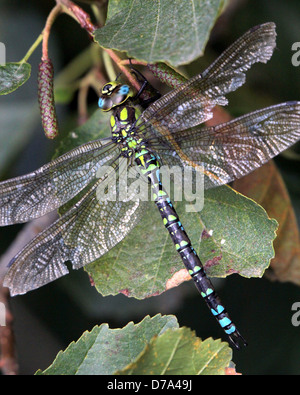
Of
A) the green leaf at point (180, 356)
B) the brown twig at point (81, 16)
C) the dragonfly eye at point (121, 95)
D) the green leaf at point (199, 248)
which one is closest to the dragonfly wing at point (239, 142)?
the green leaf at point (199, 248)

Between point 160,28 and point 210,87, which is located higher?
point 160,28

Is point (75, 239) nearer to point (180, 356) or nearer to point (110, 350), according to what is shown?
point (110, 350)

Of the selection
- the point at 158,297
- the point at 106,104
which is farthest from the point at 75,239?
the point at 158,297

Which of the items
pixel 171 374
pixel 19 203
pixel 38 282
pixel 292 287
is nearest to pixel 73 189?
pixel 19 203

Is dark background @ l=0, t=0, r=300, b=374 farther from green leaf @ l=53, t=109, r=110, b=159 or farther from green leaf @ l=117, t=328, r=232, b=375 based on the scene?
green leaf @ l=117, t=328, r=232, b=375

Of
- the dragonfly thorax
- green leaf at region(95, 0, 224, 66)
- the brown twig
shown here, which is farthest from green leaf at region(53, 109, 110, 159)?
green leaf at region(95, 0, 224, 66)

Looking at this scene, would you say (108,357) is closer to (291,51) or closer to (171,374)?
(171,374)
